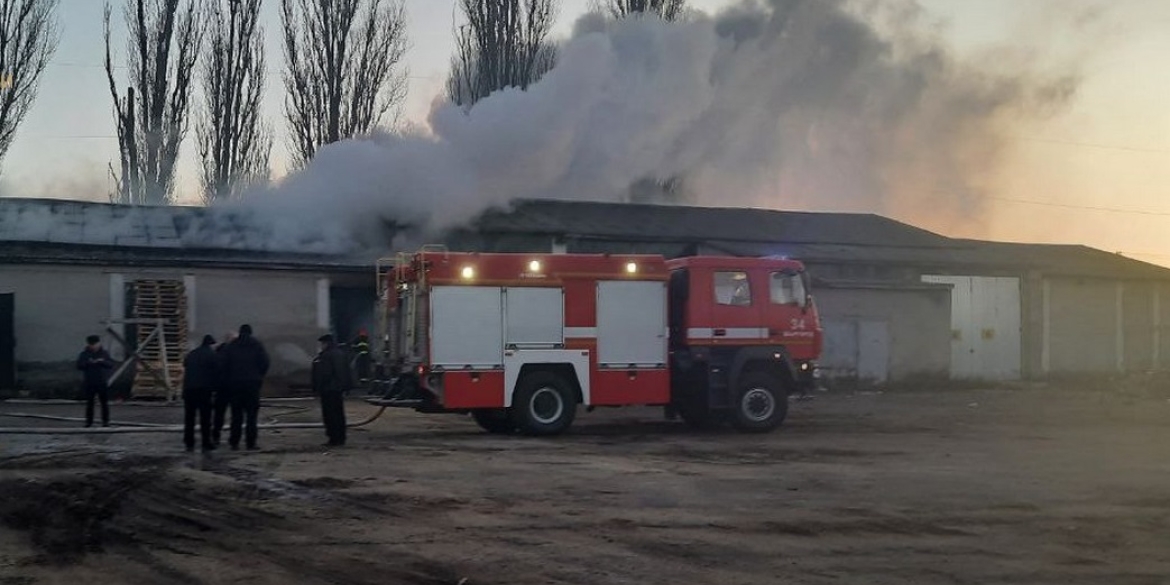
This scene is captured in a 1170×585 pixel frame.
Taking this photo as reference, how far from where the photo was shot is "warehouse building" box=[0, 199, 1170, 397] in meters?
26.6

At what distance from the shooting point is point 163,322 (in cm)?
2647

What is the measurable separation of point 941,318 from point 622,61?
14.1 metres

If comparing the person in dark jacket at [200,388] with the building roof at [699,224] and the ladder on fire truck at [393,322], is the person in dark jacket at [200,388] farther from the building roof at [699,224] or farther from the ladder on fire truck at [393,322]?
the building roof at [699,224]

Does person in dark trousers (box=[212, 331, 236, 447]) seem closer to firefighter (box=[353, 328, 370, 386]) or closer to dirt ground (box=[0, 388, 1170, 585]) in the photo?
dirt ground (box=[0, 388, 1170, 585])

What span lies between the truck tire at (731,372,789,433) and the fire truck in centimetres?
2

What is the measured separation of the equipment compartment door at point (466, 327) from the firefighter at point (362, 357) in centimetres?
1023

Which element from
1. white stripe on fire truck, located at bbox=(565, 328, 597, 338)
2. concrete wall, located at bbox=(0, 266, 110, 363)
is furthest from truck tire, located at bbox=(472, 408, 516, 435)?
concrete wall, located at bbox=(0, 266, 110, 363)

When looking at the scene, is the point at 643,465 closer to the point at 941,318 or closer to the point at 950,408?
the point at 950,408

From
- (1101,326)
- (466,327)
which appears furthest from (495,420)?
(1101,326)

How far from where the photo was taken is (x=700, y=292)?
63.4 ft

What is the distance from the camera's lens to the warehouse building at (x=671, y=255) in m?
26.6

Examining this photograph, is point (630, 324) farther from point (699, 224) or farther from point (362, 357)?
point (699, 224)

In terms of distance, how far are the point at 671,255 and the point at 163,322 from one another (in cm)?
1411

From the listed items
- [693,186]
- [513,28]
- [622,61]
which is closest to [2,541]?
[622,61]
